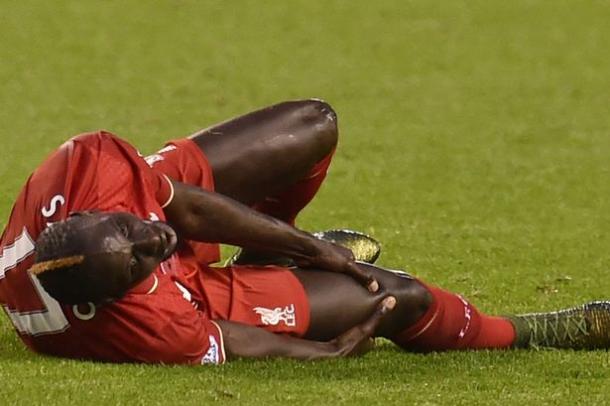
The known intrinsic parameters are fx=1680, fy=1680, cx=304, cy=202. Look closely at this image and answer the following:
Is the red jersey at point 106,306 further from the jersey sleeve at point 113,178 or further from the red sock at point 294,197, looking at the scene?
the red sock at point 294,197

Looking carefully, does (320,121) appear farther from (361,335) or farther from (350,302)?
(361,335)

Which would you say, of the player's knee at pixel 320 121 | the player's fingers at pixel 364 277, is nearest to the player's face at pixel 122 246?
the player's fingers at pixel 364 277

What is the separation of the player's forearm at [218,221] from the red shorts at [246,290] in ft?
0.43

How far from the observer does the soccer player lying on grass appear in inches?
204

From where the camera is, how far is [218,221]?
558 cm

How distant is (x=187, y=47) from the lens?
13688mm

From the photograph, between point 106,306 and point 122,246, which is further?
point 106,306

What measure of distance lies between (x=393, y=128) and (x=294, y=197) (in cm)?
476

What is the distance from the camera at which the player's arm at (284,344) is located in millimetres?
5520

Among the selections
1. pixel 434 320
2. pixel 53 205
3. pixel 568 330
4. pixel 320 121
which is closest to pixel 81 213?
pixel 53 205

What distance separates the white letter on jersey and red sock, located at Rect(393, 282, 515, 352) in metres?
1.32

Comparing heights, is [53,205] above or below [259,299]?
above

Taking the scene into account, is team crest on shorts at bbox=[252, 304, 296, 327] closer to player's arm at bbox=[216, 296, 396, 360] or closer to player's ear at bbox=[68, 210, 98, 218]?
player's arm at bbox=[216, 296, 396, 360]

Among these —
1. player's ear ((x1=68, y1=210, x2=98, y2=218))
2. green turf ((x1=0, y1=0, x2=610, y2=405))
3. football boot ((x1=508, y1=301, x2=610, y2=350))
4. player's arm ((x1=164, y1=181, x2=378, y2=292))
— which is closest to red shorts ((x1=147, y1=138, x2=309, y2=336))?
player's arm ((x1=164, y1=181, x2=378, y2=292))
